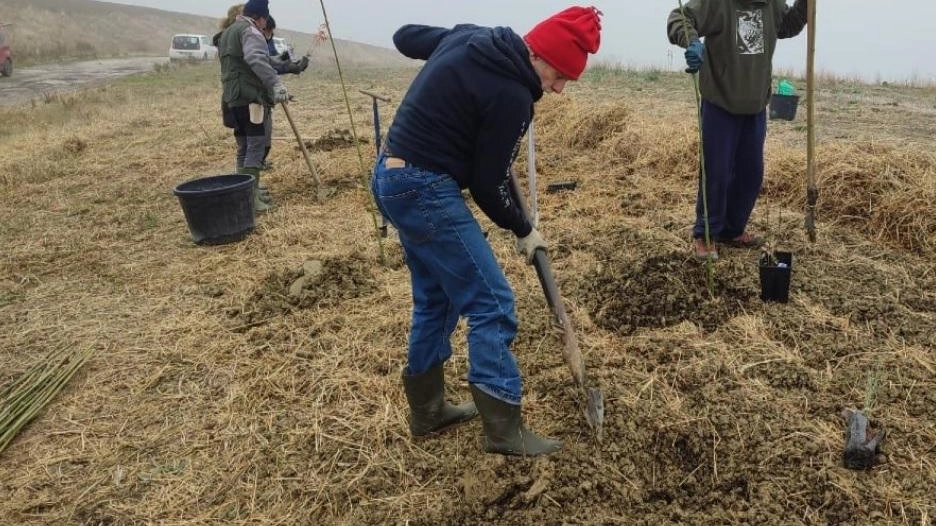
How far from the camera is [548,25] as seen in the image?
1954 mm

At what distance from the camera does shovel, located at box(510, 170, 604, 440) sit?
235 centimetres

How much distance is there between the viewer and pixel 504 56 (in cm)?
190

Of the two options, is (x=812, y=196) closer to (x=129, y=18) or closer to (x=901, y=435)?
(x=901, y=435)

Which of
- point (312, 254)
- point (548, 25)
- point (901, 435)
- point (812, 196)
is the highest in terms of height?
point (548, 25)

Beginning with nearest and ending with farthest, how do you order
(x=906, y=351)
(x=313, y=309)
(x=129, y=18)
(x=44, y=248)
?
(x=906, y=351), (x=313, y=309), (x=44, y=248), (x=129, y=18)

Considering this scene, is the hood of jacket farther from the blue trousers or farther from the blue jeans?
the blue trousers

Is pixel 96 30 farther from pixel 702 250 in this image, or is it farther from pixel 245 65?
pixel 702 250

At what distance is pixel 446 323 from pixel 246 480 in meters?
1.00

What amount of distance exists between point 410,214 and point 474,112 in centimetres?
41

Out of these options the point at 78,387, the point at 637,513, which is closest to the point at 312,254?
the point at 78,387

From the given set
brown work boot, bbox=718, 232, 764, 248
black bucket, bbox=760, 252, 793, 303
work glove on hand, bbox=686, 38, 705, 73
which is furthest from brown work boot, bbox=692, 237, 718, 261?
work glove on hand, bbox=686, 38, 705, 73

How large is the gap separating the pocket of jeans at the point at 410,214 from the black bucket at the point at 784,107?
7.40 metres

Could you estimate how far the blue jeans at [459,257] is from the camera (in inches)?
81.4

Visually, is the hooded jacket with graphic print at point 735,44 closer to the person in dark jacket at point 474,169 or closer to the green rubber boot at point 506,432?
the person in dark jacket at point 474,169
